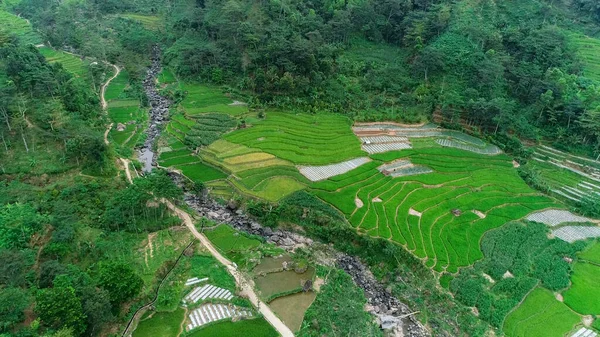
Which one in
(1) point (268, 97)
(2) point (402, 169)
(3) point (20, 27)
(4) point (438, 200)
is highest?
(3) point (20, 27)

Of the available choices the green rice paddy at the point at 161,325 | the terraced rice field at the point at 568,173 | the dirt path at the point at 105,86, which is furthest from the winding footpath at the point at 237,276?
the terraced rice field at the point at 568,173

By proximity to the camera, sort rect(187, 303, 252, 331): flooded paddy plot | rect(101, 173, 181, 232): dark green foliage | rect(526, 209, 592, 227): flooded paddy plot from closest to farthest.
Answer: rect(187, 303, 252, 331): flooded paddy plot → rect(101, 173, 181, 232): dark green foliage → rect(526, 209, 592, 227): flooded paddy plot

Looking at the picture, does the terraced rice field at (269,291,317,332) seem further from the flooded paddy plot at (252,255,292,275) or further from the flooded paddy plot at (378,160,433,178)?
the flooded paddy plot at (378,160,433,178)

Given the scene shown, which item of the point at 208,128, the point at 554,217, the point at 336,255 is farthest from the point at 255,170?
the point at 554,217

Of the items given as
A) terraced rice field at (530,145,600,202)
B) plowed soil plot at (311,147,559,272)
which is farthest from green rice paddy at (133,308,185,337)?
terraced rice field at (530,145,600,202)

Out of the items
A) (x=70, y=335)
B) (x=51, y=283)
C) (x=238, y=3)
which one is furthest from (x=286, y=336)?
(x=238, y=3)

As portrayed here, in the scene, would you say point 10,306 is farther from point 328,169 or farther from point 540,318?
point 540,318

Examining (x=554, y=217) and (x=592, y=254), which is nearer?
(x=592, y=254)
